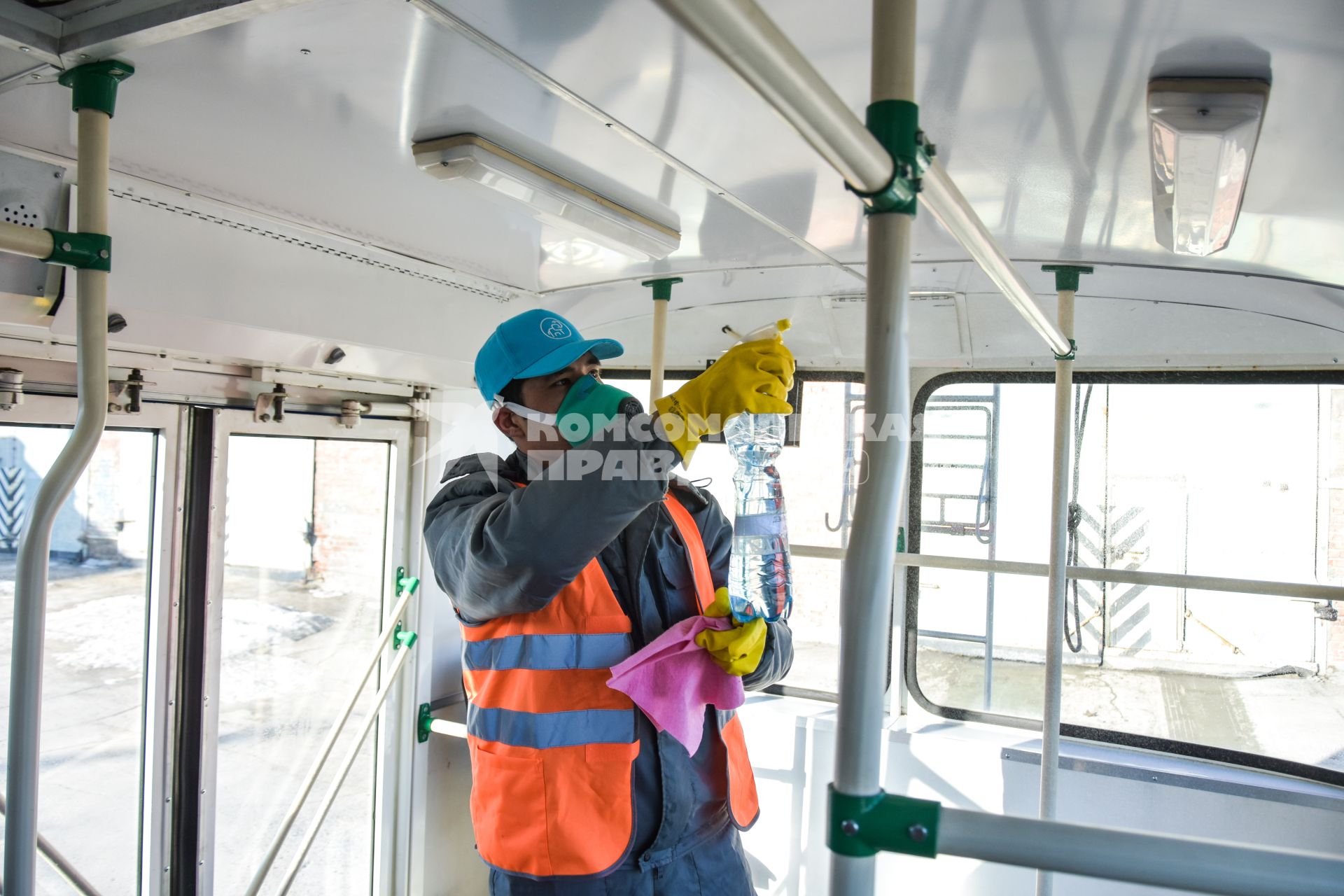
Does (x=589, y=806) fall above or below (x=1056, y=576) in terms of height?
below

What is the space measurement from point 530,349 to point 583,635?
0.61m

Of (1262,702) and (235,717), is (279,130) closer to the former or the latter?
(235,717)

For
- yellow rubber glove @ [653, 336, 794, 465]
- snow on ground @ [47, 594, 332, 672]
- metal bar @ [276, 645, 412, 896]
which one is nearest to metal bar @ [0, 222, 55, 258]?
yellow rubber glove @ [653, 336, 794, 465]

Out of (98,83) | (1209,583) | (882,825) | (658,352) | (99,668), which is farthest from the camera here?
(658,352)

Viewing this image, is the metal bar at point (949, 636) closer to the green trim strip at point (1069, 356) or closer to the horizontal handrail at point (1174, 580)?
the horizontal handrail at point (1174, 580)

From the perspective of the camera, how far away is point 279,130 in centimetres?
171

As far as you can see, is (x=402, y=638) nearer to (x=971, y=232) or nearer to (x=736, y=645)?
(x=736, y=645)

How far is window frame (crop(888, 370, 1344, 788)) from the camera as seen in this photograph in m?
3.17

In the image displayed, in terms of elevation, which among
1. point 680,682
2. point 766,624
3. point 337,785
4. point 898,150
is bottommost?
point 337,785

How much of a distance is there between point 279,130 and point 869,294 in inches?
55.5

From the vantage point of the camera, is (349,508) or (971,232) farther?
(349,508)

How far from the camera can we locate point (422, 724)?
348 cm

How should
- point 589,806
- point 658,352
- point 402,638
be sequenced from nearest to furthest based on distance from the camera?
point 589,806 → point 658,352 → point 402,638

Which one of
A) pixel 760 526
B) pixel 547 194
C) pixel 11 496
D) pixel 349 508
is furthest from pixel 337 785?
pixel 547 194
